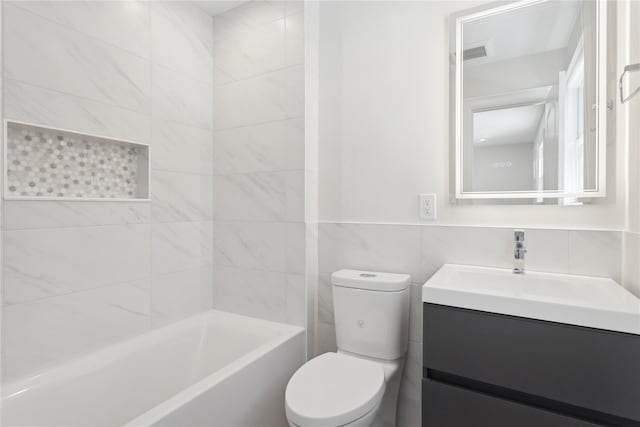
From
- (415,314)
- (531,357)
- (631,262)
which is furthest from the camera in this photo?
(415,314)

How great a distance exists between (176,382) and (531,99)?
2.21 m

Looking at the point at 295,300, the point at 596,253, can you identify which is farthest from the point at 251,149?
the point at 596,253

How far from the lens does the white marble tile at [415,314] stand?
5.41ft

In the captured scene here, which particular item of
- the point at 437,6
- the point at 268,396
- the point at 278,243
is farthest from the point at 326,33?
the point at 268,396

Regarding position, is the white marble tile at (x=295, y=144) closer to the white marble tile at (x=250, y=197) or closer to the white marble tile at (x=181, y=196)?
the white marble tile at (x=250, y=197)

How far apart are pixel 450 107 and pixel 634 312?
1081 mm

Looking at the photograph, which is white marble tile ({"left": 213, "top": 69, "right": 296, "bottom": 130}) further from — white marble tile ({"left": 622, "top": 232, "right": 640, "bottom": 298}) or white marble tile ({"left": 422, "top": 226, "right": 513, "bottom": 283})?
white marble tile ({"left": 622, "top": 232, "right": 640, "bottom": 298})

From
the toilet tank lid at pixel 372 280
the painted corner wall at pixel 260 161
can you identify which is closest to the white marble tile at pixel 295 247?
the painted corner wall at pixel 260 161

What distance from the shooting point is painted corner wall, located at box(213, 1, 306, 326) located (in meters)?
1.83

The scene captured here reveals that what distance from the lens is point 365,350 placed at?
5.19 feet

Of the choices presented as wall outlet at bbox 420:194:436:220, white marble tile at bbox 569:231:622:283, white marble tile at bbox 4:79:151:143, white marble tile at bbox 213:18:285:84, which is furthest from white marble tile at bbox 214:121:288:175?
white marble tile at bbox 569:231:622:283

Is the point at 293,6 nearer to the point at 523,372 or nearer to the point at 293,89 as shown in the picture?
the point at 293,89

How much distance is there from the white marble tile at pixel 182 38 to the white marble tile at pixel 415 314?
1.80m

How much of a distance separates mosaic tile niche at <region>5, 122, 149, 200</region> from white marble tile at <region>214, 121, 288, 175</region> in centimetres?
46
